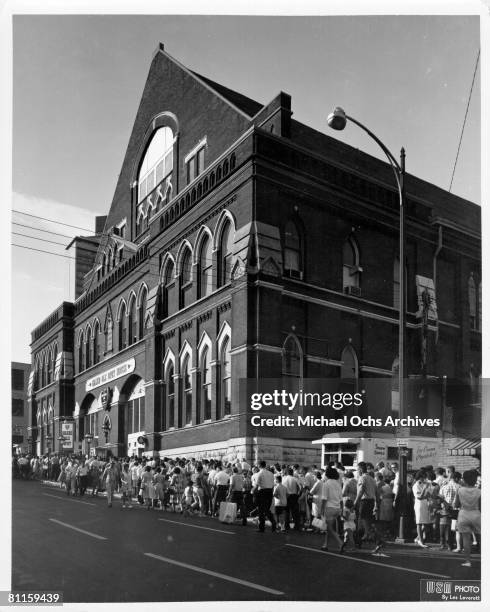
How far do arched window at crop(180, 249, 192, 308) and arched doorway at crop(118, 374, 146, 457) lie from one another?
11.7 feet

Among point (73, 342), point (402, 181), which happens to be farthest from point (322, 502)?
point (73, 342)

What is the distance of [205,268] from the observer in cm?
2370

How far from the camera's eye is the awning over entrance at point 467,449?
1257 centimetres

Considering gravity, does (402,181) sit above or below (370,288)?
above

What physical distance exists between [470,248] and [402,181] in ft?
6.42

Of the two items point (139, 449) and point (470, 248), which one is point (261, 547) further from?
point (139, 449)

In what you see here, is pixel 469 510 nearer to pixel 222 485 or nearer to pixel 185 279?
pixel 222 485

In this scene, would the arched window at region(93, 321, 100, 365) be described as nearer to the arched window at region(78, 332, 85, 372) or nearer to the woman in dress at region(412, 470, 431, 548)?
the arched window at region(78, 332, 85, 372)

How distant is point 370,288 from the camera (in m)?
22.2

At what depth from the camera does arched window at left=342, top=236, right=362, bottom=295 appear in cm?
2238

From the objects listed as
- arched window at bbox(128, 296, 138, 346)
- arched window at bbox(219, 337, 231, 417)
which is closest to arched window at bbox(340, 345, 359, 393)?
arched window at bbox(219, 337, 231, 417)

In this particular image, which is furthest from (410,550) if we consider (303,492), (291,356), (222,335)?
(222,335)

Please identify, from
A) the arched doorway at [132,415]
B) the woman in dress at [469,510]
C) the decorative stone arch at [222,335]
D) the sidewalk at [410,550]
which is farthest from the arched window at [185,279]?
the woman in dress at [469,510]

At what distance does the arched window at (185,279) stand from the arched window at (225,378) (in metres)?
2.47
